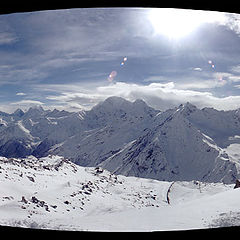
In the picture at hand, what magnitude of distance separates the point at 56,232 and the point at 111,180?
8596 cm

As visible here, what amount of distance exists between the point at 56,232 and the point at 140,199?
227 ft

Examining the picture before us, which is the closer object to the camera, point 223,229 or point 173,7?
point 223,229

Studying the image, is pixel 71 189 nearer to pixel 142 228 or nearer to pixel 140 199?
pixel 140 199

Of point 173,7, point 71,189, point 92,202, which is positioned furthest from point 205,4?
point 71,189

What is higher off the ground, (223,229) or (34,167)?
(223,229)

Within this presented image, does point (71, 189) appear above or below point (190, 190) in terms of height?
above

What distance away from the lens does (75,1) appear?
14.3ft

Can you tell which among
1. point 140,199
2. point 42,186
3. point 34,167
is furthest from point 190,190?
point 34,167

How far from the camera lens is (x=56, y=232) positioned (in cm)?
371

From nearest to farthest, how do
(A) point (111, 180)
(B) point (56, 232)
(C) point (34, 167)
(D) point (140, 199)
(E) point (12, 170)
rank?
(B) point (56, 232)
(E) point (12, 170)
(D) point (140, 199)
(C) point (34, 167)
(A) point (111, 180)

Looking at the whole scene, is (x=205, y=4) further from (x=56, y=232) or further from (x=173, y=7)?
(x=56, y=232)

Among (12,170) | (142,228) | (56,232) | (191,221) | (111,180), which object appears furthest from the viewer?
(111,180)

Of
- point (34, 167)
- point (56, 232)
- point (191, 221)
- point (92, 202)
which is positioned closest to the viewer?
point (56, 232)

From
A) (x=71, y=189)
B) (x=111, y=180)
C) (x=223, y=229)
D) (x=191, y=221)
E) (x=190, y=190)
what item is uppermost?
(x=223, y=229)
